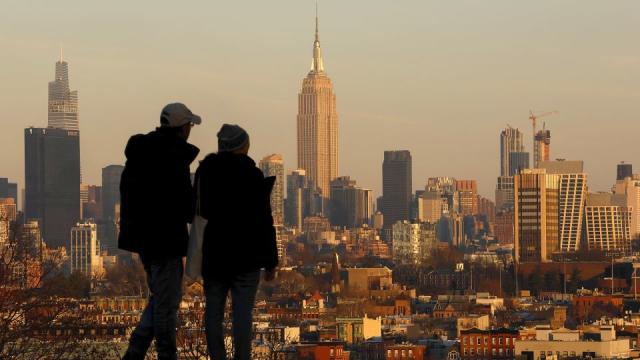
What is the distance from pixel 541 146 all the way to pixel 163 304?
184m

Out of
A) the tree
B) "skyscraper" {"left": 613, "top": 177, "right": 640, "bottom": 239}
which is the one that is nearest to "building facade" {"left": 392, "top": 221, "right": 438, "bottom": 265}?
"skyscraper" {"left": 613, "top": 177, "right": 640, "bottom": 239}

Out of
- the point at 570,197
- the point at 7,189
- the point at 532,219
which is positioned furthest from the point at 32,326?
the point at 7,189

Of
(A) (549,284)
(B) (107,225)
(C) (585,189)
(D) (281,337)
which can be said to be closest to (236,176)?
(D) (281,337)

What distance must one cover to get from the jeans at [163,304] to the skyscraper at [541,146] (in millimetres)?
171875

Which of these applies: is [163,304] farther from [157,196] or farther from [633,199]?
[633,199]

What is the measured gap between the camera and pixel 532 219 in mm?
134875

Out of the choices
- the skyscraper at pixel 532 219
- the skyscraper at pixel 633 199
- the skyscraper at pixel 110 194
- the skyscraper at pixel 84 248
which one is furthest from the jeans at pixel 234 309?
the skyscraper at pixel 633 199

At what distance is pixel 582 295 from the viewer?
99312 mm

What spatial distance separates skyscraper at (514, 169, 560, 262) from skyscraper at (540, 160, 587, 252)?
1095cm

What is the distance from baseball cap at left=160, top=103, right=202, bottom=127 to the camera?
10586 mm

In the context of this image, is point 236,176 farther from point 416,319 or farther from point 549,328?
point 416,319

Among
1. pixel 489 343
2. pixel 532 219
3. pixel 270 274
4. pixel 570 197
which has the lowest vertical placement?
pixel 489 343

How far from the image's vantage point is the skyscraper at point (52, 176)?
166 m

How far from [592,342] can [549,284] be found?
164ft
